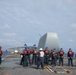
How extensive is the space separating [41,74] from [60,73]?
1.68 meters

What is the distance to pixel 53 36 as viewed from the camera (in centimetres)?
2552

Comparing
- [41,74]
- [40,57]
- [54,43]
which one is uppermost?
[54,43]

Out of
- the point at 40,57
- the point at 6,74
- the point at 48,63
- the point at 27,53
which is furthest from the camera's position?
the point at 48,63

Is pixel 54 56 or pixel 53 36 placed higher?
pixel 53 36

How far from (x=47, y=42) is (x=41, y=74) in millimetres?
9488

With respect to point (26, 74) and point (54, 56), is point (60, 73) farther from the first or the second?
point (54, 56)

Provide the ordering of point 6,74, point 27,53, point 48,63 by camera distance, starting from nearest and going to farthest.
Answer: point 6,74 < point 27,53 < point 48,63

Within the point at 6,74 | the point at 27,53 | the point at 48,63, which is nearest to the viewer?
the point at 6,74

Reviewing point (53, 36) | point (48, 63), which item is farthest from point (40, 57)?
point (53, 36)

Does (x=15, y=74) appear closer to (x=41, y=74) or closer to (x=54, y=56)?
(x=41, y=74)

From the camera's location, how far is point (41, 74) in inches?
644

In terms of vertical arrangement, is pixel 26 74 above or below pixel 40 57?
below

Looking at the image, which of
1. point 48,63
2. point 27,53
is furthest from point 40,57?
point 48,63

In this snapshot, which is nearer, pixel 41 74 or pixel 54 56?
pixel 41 74
